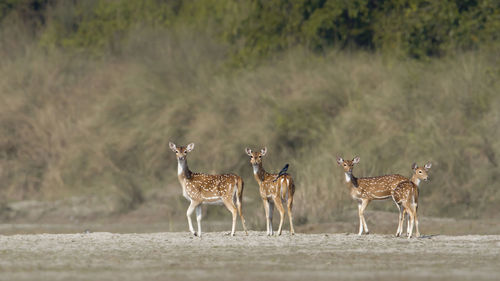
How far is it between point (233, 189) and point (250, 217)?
483 centimetres

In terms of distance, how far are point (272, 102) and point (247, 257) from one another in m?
14.8

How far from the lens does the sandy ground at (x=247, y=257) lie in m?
13.2

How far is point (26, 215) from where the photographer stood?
26.2 m

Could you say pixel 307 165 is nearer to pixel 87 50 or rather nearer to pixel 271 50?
pixel 271 50

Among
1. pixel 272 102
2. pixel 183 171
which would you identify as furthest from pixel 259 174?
pixel 272 102

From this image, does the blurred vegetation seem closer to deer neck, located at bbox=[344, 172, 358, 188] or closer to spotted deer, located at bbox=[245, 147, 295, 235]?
deer neck, located at bbox=[344, 172, 358, 188]

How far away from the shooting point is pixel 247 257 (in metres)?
14.9

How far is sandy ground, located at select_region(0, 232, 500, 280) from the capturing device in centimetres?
1319

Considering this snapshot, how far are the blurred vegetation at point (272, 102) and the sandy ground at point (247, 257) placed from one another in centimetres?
525

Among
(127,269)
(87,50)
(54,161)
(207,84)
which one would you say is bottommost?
(127,269)

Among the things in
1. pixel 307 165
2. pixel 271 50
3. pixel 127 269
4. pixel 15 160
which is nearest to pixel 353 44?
pixel 271 50

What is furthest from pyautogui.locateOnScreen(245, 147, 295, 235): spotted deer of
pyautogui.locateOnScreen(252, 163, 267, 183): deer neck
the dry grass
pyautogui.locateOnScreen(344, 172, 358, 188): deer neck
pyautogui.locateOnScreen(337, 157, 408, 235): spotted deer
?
the dry grass

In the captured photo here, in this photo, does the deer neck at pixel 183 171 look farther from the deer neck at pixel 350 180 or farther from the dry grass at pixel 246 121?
the dry grass at pixel 246 121

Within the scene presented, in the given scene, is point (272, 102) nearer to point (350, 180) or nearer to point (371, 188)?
point (350, 180)
